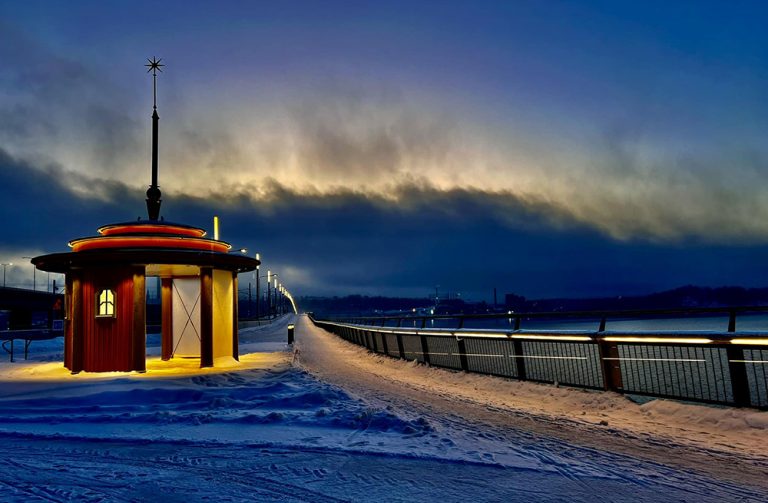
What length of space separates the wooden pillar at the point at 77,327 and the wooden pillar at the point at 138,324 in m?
1.60

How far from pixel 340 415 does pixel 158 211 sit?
16371 mm

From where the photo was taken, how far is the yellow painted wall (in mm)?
20641

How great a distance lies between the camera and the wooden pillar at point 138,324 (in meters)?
18.3

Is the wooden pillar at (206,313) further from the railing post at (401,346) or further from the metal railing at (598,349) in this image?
the railing post at (401,346)

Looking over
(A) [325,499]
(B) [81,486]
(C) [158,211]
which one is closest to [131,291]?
(C) [158,211]

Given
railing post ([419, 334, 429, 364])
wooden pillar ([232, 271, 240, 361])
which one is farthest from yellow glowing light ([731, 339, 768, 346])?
wooden pillar ([232, 271, 240, 361])

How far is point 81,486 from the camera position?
22.2 feet

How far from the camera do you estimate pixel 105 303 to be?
18422 mm

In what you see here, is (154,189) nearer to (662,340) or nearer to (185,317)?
(185,317)

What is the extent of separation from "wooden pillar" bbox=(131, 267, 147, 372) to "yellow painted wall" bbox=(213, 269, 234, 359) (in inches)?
103

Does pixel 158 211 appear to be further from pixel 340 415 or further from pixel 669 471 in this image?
pixel 669 471

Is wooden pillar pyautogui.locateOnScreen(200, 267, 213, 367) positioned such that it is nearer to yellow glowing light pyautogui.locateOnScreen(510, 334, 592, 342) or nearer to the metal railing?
the metal railing

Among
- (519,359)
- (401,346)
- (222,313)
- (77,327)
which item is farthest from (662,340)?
(77,327)

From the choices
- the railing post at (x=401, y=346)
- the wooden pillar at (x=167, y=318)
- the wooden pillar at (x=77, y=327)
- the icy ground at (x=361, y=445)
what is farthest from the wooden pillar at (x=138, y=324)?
the railing post at (x=401, y=346)
